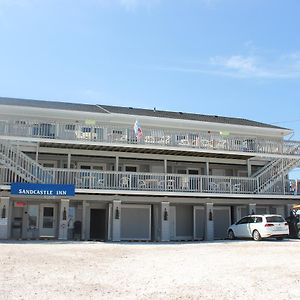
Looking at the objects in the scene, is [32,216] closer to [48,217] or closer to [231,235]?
[48,217]

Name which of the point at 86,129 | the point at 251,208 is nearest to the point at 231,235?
the point at 251,208

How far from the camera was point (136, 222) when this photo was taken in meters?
29.5

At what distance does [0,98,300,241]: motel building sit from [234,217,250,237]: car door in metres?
1.76

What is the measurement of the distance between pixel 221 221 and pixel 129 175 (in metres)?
7.85

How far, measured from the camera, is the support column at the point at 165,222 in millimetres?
27234

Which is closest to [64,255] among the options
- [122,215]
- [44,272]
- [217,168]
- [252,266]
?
[44,272]

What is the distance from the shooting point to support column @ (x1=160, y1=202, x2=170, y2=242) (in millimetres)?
27234

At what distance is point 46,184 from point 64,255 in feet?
27.6

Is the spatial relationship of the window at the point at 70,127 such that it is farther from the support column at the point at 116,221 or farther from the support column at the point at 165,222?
the support column at the point at 165,222

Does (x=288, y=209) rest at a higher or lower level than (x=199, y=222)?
higher

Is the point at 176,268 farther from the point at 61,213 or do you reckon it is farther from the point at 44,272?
the point at 61,213

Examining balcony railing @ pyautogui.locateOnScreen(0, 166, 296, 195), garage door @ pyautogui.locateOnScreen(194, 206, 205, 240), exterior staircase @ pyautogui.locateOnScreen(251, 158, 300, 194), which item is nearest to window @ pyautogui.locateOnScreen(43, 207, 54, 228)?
balcony railing @ pyautogui.locateOnScreen(0, 166, 296, 195)

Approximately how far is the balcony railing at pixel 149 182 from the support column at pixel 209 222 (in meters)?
1.09

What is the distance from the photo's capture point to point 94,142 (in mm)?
26125
